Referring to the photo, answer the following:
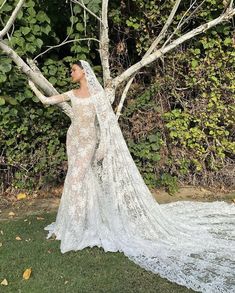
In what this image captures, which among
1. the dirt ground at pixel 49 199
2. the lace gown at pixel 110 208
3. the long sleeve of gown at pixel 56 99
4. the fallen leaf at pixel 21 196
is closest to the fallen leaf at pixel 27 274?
the lace gown at pixel 110 208

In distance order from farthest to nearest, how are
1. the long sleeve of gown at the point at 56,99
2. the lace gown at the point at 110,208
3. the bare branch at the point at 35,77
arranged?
the bare branch at the point at 35,77
the long sleeve of gown at the point at 56,99
the lace gown at the point at 110,208

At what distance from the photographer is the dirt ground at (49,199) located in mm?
6766

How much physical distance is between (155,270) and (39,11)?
13.1 ft

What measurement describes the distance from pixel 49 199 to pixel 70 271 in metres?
3.22

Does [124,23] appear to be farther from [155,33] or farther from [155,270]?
[155,270]

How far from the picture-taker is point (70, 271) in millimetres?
4270

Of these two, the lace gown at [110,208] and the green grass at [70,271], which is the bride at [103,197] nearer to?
the lace gown at [110,208]

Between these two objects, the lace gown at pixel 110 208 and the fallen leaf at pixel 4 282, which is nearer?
the fallen leaf at pixel 4 282

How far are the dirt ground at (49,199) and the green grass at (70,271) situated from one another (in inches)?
58.5

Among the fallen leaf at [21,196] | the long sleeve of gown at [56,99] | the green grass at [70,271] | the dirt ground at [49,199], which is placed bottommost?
the green grass at [70,271]

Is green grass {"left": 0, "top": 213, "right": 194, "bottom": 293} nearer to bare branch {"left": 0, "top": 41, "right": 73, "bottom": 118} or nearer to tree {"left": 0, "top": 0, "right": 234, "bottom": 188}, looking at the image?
bare branch {"left": 0, "top": 41, "right": 73, "bottom": 118}

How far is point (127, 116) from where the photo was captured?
777cm

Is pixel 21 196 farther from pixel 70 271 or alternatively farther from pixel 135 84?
pixel 70 271

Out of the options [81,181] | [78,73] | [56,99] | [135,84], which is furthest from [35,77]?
[135,84]
